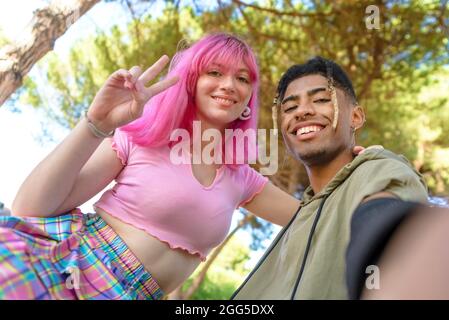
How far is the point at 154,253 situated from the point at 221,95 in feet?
1.87

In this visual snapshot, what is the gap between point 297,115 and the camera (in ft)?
5.14

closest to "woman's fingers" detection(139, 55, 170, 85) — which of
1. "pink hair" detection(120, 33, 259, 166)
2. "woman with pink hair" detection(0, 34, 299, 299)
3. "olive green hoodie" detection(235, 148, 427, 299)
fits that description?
"woman with pink hair" detection(0, 34, 299, 299)

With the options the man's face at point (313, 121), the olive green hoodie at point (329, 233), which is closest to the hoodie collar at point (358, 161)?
the olive green hoodie at point (329, 233)

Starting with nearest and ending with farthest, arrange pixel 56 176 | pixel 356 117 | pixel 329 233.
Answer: pixel 329 233
pixel 56 176
pixel 356 117

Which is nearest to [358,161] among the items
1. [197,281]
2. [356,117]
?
[356,117]

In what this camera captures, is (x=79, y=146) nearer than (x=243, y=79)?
Yes

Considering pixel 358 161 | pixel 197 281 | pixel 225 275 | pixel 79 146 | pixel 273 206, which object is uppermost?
pixel 79 146

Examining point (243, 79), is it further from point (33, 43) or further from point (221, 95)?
point (33, 43)

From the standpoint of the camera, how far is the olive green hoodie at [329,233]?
3.53 feet

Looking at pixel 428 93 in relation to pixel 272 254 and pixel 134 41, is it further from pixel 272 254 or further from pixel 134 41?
pixel 272 254

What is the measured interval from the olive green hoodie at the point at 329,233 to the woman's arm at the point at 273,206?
505 mm

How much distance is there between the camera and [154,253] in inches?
59.5

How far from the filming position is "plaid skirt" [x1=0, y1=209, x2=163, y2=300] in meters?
1.23

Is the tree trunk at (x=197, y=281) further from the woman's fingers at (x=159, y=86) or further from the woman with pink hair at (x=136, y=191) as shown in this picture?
the woman's fingers at (x=159, y=86)
